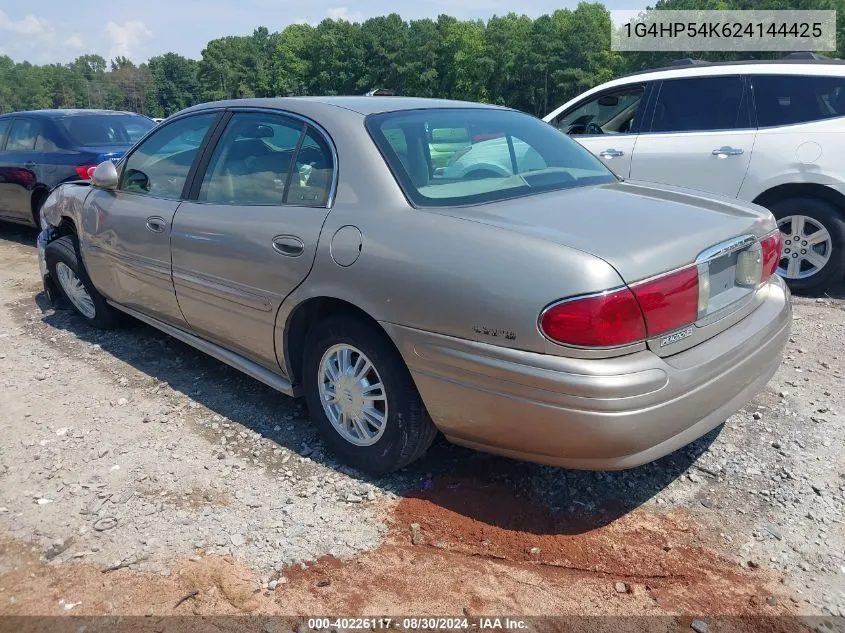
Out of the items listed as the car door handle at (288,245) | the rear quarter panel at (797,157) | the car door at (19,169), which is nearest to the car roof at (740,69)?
the rear quarter panel at (797,157)

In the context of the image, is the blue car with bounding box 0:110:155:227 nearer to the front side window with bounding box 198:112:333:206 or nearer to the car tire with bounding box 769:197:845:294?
the front side window with bounding box 198:112:333:206

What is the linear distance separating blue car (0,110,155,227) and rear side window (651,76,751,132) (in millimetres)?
6012

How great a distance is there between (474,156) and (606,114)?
13.0ft

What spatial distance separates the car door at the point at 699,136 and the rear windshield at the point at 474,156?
2558mm

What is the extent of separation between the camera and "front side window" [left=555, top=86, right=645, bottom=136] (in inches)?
252

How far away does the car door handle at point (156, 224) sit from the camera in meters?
3.94

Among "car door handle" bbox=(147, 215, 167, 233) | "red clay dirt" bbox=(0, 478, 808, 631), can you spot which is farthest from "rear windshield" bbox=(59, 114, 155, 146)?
"red clay dirt" bbox=(0, 478, 808, 631)

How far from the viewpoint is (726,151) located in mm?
5723

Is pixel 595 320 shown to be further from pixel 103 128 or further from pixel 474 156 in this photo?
pixel 103 128

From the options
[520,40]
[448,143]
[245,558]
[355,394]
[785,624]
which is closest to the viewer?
[785,624]

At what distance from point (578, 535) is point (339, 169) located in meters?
1.86

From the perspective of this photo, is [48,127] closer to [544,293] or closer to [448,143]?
[448,143]

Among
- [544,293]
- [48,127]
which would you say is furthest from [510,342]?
[48,127]

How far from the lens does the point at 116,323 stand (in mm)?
5191
